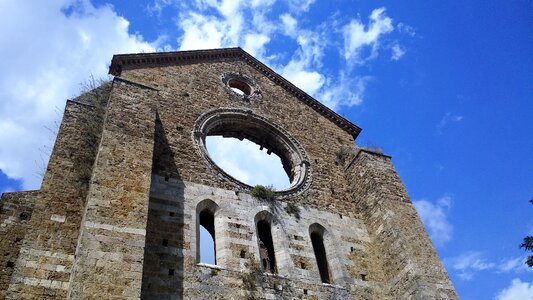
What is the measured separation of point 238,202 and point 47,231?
3750mm

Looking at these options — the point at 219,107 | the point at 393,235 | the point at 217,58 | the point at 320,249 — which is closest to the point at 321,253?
the point at 320,249

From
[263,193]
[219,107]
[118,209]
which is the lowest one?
[118,209]

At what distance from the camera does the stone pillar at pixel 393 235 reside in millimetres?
8867

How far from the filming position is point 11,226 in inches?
296

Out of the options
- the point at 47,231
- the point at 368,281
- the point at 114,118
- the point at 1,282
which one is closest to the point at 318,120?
the point at 368,281

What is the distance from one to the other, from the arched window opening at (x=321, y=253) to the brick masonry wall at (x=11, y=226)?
5806mm

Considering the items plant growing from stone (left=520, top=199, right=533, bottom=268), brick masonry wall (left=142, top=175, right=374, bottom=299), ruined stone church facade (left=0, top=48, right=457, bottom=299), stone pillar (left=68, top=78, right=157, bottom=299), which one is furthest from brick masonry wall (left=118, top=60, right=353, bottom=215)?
plant growing from stone (left=520, top=199, right=533, bottom=268)

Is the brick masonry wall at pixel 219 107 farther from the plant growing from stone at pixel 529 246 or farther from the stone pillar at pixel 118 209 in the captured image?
the plant growing from stone at pixel 529 246

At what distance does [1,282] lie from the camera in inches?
267

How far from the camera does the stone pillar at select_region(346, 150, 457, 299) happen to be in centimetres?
887

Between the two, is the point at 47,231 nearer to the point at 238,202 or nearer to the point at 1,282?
the point at 1,282

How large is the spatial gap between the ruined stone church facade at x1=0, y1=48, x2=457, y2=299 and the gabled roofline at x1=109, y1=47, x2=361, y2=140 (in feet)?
0.20

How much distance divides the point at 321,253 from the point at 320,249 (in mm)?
107

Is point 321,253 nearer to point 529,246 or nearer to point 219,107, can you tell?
point 219,107
